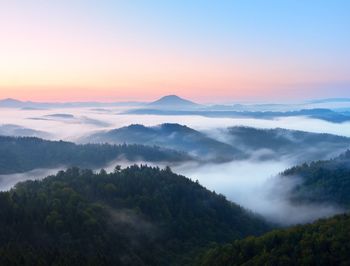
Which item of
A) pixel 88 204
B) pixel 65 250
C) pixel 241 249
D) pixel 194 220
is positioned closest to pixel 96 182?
pixel 88 204

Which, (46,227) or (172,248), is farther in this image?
(172,248)

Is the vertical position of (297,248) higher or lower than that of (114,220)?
higher

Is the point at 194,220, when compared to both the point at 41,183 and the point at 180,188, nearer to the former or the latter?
the point at 180,188

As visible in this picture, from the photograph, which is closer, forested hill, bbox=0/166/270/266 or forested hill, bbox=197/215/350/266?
forested hill, bbox=197/215/350/266

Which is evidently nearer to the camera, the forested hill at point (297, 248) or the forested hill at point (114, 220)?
the forested hill at point (297, 248)
